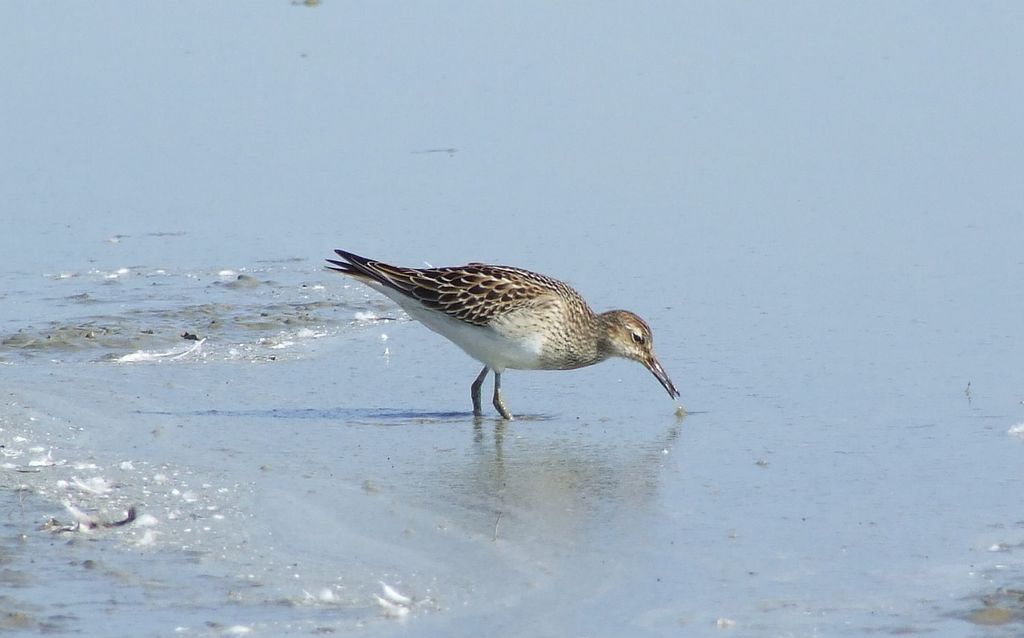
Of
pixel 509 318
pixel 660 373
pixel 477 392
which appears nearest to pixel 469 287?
pixel 509 318

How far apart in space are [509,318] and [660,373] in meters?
0.87

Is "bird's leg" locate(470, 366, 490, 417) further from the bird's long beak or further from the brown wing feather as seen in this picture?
the bird's long beak

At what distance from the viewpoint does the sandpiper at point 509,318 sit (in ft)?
31.4

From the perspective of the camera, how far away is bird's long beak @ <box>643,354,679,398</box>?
9273 mm

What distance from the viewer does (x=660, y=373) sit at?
30.8 feet

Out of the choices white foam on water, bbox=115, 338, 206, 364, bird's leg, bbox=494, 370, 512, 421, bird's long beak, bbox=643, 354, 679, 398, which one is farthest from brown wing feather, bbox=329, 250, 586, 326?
white foam on water, bbox=115, 338, 206, 364

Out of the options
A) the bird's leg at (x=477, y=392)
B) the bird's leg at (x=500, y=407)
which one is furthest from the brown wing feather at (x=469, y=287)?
the bird's leg at (x=500, y=407)

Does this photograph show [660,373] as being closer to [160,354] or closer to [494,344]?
[494,344]

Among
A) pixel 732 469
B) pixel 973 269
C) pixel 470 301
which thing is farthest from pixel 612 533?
pixel 973 269

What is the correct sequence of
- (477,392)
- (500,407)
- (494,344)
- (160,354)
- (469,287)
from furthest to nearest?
(160,354), (469,287), (494,344), (477,392), (500,407)

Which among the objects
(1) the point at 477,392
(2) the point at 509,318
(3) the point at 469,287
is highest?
(3) the point at 469,287

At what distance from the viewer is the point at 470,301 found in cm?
962

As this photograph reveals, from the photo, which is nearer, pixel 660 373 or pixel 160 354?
pixel 660 373

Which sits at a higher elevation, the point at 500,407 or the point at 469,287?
the point at 469,287
